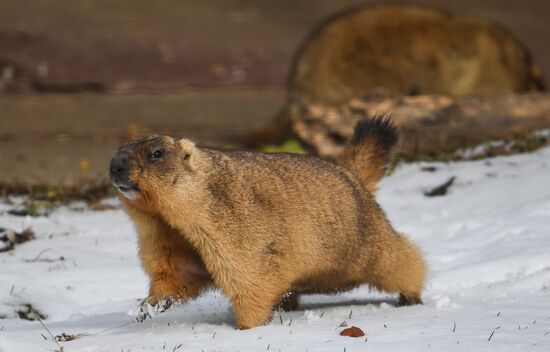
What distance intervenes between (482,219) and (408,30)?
512 cm

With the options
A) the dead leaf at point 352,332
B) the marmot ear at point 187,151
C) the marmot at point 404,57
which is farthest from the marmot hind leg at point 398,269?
the marmot at point 404,57

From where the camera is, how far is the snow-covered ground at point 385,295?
17.6ft

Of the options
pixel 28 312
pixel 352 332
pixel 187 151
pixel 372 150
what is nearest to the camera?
pixel 352 332

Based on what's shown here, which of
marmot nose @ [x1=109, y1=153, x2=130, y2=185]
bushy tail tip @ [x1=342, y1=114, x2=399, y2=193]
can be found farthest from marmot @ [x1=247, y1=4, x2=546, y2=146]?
marmot nose @ [x1=109, y1=153, x2=130, y2=185]

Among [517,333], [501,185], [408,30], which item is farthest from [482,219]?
[408,30]

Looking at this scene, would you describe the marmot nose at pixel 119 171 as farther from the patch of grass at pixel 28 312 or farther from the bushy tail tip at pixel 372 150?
the bushy tail tip at pixel 372 150

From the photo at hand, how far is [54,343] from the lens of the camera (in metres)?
5.56

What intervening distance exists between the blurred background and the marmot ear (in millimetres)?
8292

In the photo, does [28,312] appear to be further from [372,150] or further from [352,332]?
[372,150]

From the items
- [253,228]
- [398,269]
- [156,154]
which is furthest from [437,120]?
[156,154]

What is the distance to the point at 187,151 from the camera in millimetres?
5730

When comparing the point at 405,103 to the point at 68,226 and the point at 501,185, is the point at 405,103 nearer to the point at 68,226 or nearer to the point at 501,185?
the point at 501,185

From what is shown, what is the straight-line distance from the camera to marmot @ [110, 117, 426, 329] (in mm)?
5594

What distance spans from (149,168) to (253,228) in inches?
26.9
